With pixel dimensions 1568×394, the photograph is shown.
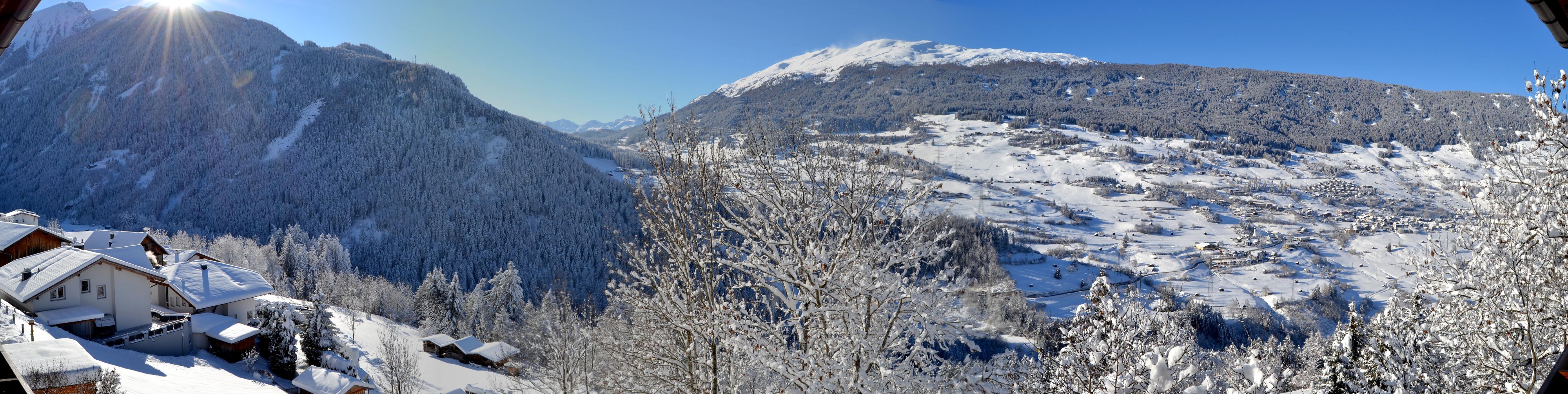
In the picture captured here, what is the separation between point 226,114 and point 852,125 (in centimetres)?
18724

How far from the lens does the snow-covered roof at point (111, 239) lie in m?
33.0

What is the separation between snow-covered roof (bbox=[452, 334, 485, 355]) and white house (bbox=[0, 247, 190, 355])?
12130 millimetres

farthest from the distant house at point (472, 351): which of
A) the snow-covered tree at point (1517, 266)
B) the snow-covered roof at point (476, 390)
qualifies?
the snow-covered tree at point (1517, 266)

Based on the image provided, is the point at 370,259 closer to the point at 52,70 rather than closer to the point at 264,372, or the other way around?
the point at 264,372

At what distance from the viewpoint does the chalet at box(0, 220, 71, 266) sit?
26844 millimetres

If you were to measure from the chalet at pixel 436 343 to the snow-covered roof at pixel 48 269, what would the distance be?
42.4ft

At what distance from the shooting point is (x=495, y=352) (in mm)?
35031

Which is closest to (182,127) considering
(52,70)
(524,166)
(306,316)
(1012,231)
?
(52,70)

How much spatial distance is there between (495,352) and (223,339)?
12.2 metres

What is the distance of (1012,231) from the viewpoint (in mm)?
124125

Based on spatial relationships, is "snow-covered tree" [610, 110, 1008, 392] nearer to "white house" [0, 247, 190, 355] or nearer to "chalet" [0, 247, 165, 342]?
"white house" [0, 247, 190, 355]

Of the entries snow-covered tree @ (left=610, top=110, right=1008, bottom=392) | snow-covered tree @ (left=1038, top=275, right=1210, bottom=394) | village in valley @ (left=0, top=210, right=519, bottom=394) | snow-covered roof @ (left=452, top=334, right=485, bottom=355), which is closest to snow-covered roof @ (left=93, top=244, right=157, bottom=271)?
village in valley @ (left=0, top=210, right=519, bottom=394)

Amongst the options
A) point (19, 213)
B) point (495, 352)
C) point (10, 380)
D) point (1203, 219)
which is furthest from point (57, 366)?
point (1203, 219)

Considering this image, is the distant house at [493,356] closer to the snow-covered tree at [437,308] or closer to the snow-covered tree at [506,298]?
the snow-covered tree at [437,308]
